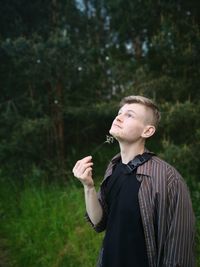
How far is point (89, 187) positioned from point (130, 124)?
1.34ft

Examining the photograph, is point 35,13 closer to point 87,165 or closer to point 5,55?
point 5,55

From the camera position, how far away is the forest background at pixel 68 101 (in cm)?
510

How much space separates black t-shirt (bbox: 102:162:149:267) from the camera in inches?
76.6

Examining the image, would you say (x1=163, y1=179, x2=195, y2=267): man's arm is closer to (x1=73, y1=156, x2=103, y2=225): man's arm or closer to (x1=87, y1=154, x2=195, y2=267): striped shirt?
(x1=87, y1=154, x2=195, y2=267): striped shirt

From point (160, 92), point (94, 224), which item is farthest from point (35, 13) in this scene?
point (94, 224)

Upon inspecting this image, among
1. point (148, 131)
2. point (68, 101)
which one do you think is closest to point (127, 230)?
point (148, 131)

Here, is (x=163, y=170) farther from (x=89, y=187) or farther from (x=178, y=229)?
(x=89, y=187)

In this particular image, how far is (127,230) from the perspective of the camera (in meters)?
1.96

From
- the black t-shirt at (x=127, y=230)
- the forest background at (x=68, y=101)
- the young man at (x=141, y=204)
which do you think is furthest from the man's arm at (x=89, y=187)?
the forest background at (x=68, y=101)

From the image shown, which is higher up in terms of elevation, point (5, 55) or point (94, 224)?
point (5, 55)

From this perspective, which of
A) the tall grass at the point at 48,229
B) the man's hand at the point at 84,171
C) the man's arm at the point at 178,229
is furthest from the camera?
the tall grass at the point at 48,229

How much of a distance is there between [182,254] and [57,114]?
658 cm

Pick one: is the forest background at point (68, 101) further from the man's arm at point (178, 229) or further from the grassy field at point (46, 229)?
the man's arm at point (178, 229)

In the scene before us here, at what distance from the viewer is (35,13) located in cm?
821
